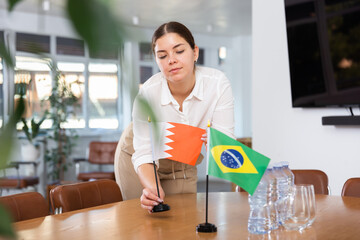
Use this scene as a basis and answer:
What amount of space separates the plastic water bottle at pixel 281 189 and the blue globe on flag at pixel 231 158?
216 mm

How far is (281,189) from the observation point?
5.46ft

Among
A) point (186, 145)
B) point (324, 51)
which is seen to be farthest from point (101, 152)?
point (186, 145)

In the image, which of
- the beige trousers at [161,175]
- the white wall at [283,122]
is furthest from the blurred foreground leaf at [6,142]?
the white wall at [283,122]

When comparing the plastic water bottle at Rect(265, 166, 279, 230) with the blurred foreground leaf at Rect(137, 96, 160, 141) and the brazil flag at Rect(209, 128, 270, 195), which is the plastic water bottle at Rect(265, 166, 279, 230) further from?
the blurred foreground leaf at Rect(137, 96, 160, 141)

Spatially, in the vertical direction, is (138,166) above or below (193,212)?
above

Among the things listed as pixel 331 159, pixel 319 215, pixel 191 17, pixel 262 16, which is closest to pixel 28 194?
pixel 319 215

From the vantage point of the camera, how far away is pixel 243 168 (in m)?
1.45

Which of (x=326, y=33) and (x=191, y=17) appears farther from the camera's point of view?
(x=191, y=17)

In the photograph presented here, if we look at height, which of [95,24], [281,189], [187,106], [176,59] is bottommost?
[281,189]

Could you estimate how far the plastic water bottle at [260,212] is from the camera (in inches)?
58.8

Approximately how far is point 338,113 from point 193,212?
102 inches

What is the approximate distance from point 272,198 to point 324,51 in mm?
2706

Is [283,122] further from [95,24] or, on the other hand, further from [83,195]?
[95,24]

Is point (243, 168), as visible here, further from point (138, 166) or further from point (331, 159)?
point (331, 159)
